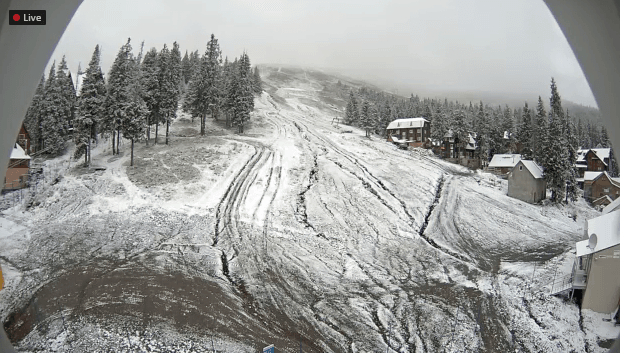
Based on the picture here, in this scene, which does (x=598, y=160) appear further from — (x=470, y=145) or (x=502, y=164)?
(x=470, y=145)

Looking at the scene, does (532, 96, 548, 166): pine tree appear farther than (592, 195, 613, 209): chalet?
Yes

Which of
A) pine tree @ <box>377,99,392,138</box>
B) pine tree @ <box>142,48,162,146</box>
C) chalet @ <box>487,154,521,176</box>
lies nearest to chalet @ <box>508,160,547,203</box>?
chalet @ <box>487,154,521,176</box>

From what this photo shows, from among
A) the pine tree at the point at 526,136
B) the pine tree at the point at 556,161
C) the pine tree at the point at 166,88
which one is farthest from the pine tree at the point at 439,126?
the pine tree at the point at 166,88

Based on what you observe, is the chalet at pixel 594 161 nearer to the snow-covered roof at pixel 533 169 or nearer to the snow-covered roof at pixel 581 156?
the snow-covered roof at pixel 581 156

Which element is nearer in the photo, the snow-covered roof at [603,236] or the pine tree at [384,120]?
the snow-covered roof at [603,236]

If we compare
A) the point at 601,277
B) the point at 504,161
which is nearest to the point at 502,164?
the point at 504,161

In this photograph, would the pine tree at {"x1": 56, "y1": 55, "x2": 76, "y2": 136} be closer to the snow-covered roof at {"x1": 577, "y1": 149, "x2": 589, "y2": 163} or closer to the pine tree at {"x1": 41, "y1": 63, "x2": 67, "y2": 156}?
the pine tree at {"x1": 41, "y1": 63, "x2": 67, "y2": 156}
